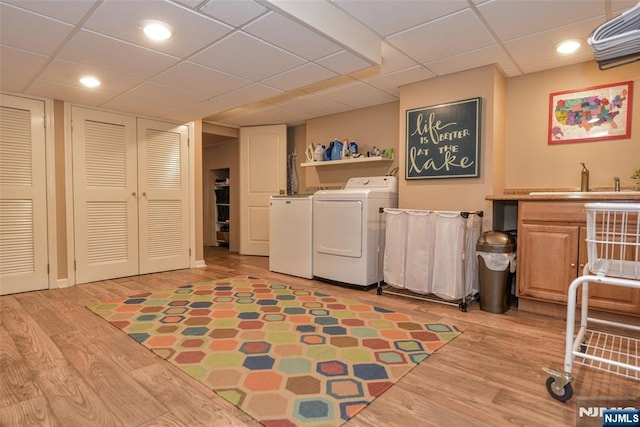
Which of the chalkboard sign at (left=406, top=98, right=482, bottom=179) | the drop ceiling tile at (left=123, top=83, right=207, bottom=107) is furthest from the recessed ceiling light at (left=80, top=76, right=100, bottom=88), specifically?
the chalkboard sign at (left=406, top=98, right=482, bottom=179)

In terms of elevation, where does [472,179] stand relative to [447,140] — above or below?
below

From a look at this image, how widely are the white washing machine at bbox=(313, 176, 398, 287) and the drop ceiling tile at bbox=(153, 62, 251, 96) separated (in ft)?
4.71

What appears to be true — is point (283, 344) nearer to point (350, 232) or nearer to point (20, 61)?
point (350, 232)

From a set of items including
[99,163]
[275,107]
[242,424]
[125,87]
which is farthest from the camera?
[275,107]

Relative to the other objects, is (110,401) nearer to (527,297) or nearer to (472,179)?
(527,297)

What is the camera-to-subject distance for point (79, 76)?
2.76 m

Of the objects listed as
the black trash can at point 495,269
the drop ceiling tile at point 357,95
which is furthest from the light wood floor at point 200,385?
the drop ceiling tile at point 357,95

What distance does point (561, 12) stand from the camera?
2.16 m

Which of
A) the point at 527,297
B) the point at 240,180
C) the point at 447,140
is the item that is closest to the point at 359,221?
the point at 447,140

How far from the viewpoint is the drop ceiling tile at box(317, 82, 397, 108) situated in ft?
11.9

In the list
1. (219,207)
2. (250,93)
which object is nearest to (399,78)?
(250,93)

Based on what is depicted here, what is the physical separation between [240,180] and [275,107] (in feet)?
5.38

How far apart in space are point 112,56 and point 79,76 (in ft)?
2.08

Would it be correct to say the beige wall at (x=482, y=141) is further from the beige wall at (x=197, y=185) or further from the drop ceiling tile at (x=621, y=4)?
the beige wall at (x=197, y=185)
